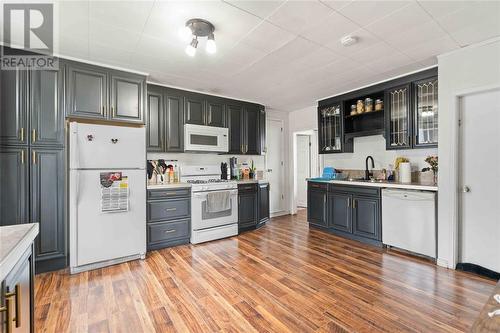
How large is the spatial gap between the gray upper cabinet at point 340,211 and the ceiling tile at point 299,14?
2.70m

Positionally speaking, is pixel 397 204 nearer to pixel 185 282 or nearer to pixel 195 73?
pixel 185 282

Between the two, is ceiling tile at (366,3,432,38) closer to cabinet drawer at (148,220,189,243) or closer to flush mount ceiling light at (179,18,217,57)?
flush mount ceiling light at (179,18,217,57)

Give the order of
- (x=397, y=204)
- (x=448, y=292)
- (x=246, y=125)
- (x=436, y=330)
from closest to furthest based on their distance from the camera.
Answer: (x=436, y=330)
(x=448, y=292)
(x=397, y=204)
(x=246, y=125)

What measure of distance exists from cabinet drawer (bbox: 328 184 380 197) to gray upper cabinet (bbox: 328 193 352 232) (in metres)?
0.08

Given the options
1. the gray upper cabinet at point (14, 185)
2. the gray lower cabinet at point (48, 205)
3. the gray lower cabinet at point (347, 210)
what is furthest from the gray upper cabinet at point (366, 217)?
the gray upper cabinet at point (14, 185)

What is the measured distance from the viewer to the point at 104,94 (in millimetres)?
3012

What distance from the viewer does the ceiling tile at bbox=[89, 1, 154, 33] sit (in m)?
1.87

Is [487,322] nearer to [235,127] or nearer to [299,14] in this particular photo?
[299,14]

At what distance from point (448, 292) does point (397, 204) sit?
4.00ft

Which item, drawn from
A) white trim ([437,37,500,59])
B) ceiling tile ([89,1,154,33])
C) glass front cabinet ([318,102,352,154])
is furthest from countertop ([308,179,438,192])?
ceiling tile ([89,1,154,33])

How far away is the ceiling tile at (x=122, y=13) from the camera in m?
1.87

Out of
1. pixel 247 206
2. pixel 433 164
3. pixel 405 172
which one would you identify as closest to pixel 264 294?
pixel 247 206

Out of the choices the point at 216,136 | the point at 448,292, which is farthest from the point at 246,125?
the point at 448,292

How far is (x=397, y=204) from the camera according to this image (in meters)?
3.22
